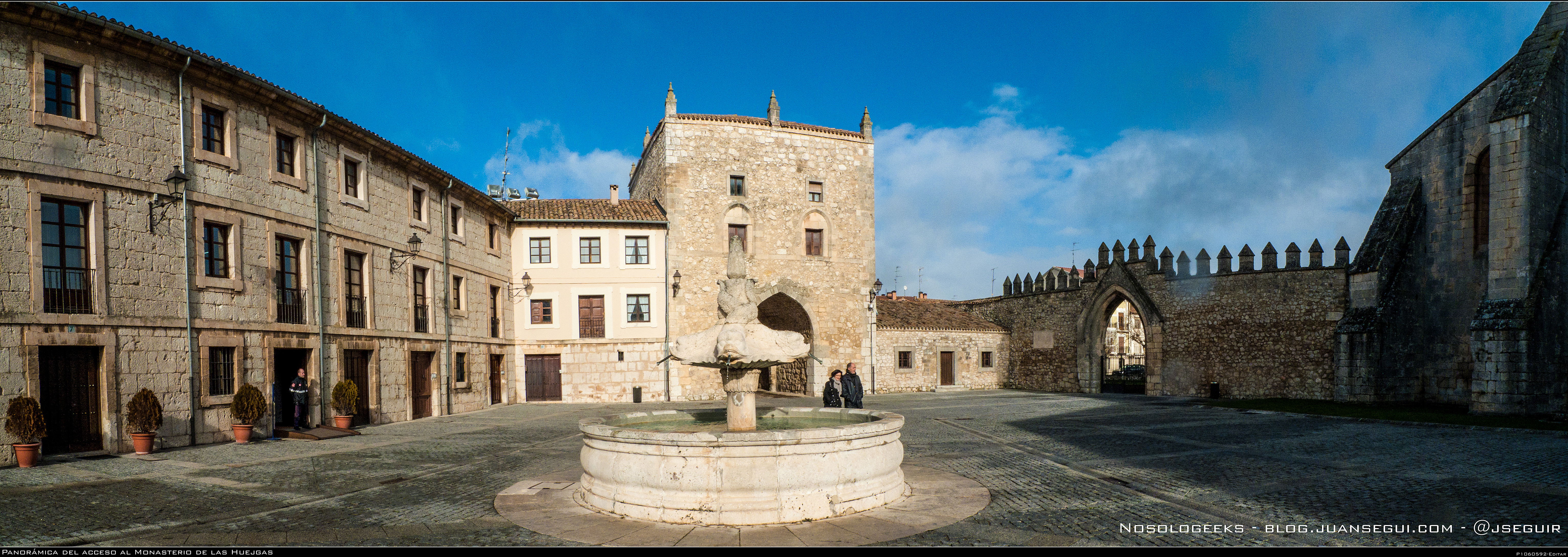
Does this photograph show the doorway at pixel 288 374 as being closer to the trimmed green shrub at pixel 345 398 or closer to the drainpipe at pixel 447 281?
the trimmed green shrub at pixel 345 398

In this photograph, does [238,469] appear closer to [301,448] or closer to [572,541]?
[301,448]

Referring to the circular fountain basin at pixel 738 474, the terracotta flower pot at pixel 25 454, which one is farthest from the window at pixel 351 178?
the circular fountain basin at pixel 738 474

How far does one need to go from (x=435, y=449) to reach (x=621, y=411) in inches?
317

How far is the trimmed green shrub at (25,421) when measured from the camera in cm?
1017

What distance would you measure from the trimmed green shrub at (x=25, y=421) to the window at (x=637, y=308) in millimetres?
16295

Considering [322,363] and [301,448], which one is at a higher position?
[322,363]

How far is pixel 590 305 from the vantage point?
25.8 meters

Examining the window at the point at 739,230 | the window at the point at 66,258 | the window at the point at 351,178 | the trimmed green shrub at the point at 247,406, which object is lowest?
the trimmed green shrub at the point at 247,406

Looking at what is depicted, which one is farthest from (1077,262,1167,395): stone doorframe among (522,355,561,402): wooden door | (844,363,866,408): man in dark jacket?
(522,355,561,402): wooden door

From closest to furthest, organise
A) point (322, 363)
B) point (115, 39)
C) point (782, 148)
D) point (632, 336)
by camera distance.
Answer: point (115, 39) → point (322, 363) → point (632, 336) → point (782, 148)

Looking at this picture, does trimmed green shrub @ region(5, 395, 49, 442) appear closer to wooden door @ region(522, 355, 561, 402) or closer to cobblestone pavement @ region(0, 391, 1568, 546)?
cobblestone pavement @ region(0, 391, 1568, 546)

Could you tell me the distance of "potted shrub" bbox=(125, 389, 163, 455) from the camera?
1144 centimetres

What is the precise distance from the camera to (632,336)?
25891mm

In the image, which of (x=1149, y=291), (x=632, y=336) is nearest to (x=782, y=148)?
(x=632, y=336)
